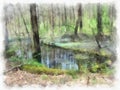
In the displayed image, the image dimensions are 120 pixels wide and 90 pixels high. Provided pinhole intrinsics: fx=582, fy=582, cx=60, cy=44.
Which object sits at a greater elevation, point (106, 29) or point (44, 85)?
point (106, 29)

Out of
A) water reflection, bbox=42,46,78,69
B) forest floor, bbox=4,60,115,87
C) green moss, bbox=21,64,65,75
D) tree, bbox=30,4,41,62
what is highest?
tree, bbox=30,4,41,62

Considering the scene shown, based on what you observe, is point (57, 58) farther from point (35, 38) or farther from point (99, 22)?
point (99, 22)

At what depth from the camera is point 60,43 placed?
3.00 metres

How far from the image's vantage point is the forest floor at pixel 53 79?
301cm

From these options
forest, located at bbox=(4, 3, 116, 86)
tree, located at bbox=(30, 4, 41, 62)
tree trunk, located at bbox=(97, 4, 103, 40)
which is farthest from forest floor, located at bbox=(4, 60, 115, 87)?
tree trunk, located at bbox=(97, 4, 103, 40)

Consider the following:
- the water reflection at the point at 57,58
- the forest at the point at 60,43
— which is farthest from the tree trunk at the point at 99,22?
the water reflection at the point at 57,58

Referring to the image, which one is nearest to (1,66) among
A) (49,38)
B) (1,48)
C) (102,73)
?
(1,48)

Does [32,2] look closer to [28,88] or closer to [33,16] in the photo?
[33,16]

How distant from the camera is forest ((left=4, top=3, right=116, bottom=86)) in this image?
9.85 ft

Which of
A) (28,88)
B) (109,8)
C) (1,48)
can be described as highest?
(109,8)

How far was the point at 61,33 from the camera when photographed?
118 inches

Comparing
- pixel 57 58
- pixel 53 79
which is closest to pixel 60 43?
pixel 57 58

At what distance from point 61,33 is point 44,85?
11.2 inches

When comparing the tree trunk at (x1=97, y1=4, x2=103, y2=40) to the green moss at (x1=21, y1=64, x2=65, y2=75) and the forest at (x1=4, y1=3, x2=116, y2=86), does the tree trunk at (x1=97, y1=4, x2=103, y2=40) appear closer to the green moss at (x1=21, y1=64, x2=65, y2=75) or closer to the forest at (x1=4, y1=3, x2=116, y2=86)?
the forest at (x1=4, y1=3, x2=116, y2=86)
